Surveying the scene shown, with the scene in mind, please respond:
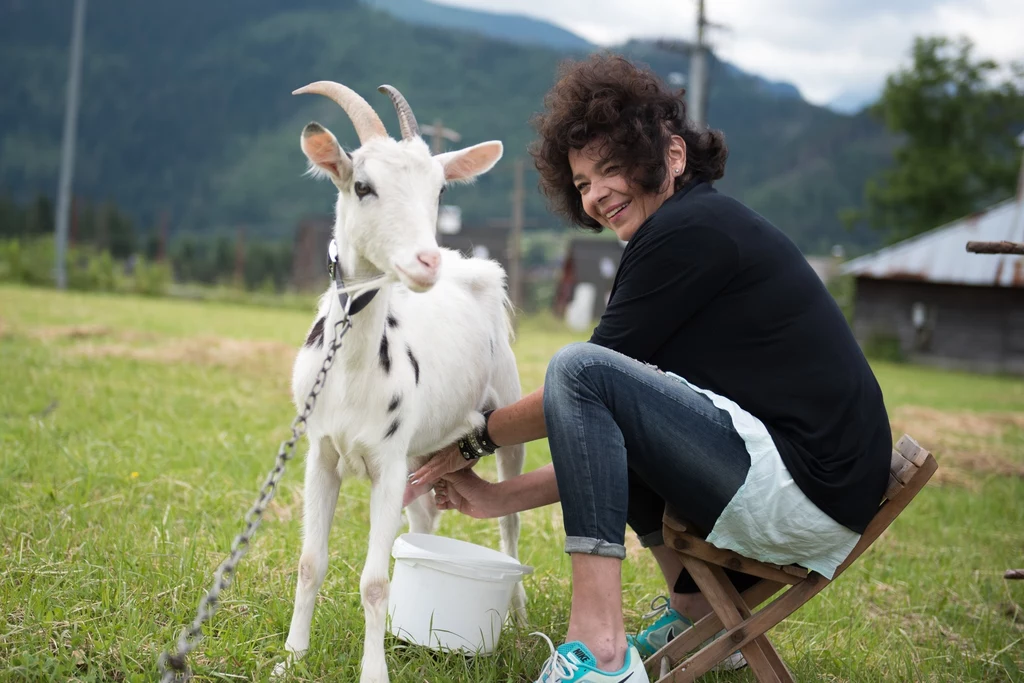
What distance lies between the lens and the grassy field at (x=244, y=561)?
9.45 ft

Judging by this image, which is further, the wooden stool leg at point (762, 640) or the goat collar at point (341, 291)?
the goat collar at point (341, 291)

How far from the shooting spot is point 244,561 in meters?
3.63

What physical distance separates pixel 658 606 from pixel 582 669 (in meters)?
1.34

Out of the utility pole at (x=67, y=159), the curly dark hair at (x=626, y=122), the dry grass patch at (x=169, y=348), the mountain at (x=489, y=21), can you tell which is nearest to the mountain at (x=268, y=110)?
the utility pole at (x=67, y=159)

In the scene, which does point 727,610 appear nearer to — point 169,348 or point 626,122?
point 626,122

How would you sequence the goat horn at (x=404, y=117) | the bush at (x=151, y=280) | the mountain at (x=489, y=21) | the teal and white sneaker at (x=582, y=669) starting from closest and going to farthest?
the teal and white sneaker at (x=582, y=669) → the goat horn at (x=404, y=117) → the bush at (x=151, y=280) → the mountain at (x=489, y=21)

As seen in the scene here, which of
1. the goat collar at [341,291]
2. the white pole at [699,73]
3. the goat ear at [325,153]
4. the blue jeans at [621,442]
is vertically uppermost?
the white pole at [699,73]

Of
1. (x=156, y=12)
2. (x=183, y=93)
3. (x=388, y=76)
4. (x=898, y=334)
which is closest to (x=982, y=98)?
(x=898, y=334)

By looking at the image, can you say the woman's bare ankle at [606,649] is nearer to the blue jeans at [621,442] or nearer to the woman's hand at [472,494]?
the blue jeans at [621,442]

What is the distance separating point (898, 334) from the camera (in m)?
23.3

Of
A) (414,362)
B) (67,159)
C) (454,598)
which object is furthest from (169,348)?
(67,159)

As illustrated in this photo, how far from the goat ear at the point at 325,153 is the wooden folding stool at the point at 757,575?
149 cm

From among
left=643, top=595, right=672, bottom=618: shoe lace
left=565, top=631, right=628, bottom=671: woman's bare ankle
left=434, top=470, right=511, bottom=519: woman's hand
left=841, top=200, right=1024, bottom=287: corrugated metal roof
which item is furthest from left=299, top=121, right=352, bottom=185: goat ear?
left=841, top=200, right=1024, bottom=287: corrugated metal roof

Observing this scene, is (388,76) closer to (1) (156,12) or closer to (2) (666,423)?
(1) (156,12)
